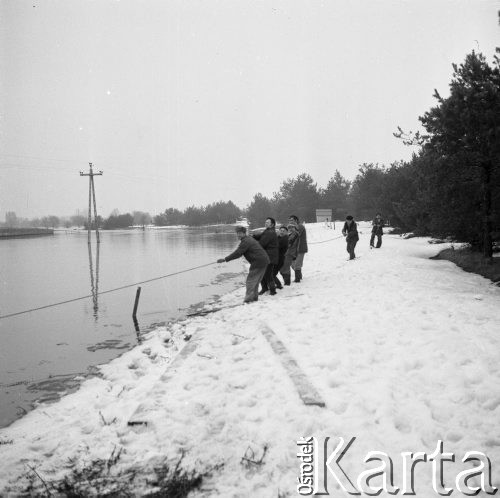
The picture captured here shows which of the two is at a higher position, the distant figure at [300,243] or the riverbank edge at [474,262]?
the distant figure at [300,243]

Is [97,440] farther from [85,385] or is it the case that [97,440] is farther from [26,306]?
[26,306]

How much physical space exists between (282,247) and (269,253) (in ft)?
3.85

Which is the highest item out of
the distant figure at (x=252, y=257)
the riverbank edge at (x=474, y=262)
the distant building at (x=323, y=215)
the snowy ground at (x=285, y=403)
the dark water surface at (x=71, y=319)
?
the distant building at (x=323, y=215)

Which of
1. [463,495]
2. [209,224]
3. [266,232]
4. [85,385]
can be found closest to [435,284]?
[266,232]

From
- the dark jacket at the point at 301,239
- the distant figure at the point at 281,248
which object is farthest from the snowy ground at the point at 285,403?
the dark jacket at the point at 301,239

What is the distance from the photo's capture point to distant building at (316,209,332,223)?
71.2 metres

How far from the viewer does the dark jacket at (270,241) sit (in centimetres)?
1105

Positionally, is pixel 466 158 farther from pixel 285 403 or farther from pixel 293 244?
pixel 285 403

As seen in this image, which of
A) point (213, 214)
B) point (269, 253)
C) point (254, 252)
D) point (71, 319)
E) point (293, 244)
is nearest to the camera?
point (254, 252)

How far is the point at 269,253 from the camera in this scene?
11117 millimetres

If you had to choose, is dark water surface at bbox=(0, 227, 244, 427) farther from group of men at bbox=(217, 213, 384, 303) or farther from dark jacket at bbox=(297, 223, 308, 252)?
dark jacket at bbox=(297, 223, 308, 252)

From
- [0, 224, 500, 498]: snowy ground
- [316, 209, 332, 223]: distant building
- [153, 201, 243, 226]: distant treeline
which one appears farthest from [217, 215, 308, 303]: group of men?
[153, 201, 243, 226]: distant treeline

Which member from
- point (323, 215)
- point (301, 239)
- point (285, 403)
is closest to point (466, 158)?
point (301, 239)

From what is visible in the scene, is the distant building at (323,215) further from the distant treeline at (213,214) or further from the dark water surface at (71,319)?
the distant treeline at (213,214)
